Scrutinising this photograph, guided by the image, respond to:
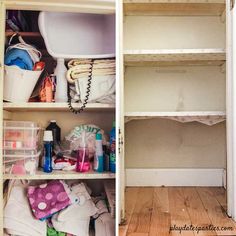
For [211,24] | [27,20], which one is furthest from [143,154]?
[27,20]

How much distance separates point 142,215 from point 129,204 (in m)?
0.20

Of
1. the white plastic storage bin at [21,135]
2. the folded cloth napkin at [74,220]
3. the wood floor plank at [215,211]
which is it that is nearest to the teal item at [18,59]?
the white plastic storage bin at [21,135]

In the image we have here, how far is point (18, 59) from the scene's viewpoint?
5.38ft

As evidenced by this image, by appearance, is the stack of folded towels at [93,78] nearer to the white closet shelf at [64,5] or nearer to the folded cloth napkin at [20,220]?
the white closet shelf at [64,5]

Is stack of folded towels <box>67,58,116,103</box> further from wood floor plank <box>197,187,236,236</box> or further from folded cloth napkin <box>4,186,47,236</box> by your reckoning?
wood floor plank <box>197,187,236,236</box>

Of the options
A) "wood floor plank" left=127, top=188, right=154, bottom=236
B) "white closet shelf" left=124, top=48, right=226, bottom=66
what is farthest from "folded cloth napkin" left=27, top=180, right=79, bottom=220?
"white closet shelf" left=124, top=48, right=226, bottom=66

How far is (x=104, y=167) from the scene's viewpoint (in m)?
1.67

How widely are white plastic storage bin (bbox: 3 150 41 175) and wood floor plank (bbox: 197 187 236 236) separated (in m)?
0.97

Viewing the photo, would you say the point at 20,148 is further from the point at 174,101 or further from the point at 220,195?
the point at 220,195

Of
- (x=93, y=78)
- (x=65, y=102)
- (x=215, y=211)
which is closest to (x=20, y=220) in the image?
(x=65, y=102)

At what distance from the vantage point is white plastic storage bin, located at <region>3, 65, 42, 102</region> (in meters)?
1.61

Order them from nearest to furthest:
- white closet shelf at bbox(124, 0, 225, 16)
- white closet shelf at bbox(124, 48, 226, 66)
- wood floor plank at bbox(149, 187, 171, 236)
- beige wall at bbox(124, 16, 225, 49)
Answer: wood floor plank at bbox(149, 187, 171, 236) → white closet shelf at bbox(124, 48, 226, 66) → white closet shelf at bbox(124, 0, 225, 16) → beige wall at bbox(124, 16, 225, 49)

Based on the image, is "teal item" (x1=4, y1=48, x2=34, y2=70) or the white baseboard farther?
the white baseboard

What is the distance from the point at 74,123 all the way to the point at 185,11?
3.77 ft
